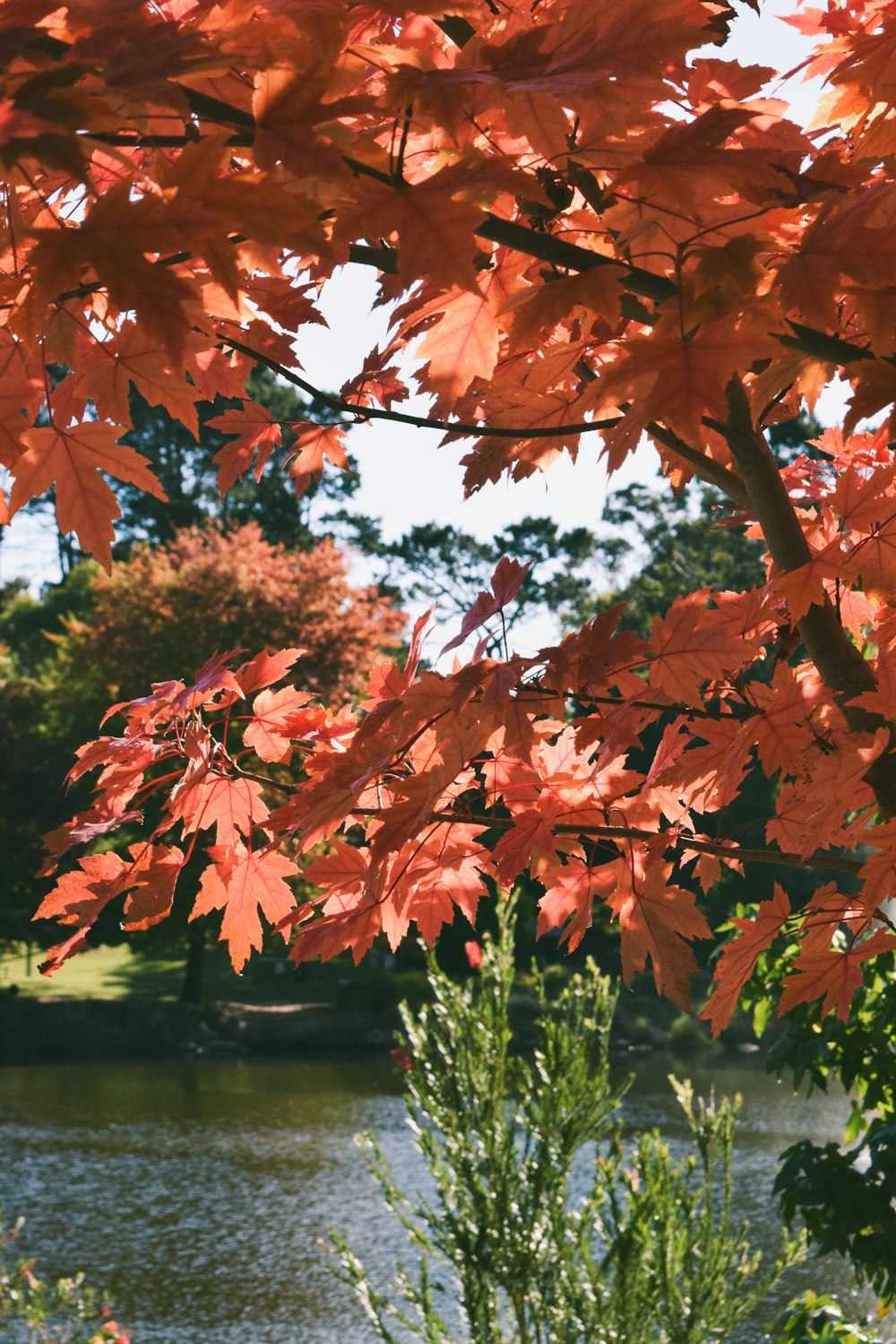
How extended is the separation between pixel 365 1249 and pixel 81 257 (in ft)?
29.8

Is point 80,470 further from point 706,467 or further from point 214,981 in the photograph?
point 214,981

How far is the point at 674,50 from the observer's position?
95 centimetres

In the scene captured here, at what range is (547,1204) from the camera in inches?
146

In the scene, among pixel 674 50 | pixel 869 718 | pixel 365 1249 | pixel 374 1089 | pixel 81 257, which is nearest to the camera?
pixel 81 257

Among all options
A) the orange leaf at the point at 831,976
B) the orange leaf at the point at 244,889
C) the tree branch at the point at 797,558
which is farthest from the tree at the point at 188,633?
the tree branch at the point at 797,558

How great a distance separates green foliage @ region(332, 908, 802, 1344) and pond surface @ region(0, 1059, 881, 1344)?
13.1 ft

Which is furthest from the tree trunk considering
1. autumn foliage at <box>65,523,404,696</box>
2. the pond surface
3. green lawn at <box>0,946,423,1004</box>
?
autumn foliage at <box>65,523,404,696</box>

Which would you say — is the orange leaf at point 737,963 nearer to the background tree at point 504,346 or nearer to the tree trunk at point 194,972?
the background tree at point 504,346

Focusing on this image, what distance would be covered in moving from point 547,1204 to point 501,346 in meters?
3.01

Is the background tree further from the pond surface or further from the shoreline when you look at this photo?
the shoreline

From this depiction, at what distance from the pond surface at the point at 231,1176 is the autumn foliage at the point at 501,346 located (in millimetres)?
6449

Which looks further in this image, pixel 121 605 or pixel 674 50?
pixel 121 605

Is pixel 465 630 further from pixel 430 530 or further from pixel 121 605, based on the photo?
pixel 430 530

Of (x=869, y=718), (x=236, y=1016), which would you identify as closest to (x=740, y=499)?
(x=869, y=718)
